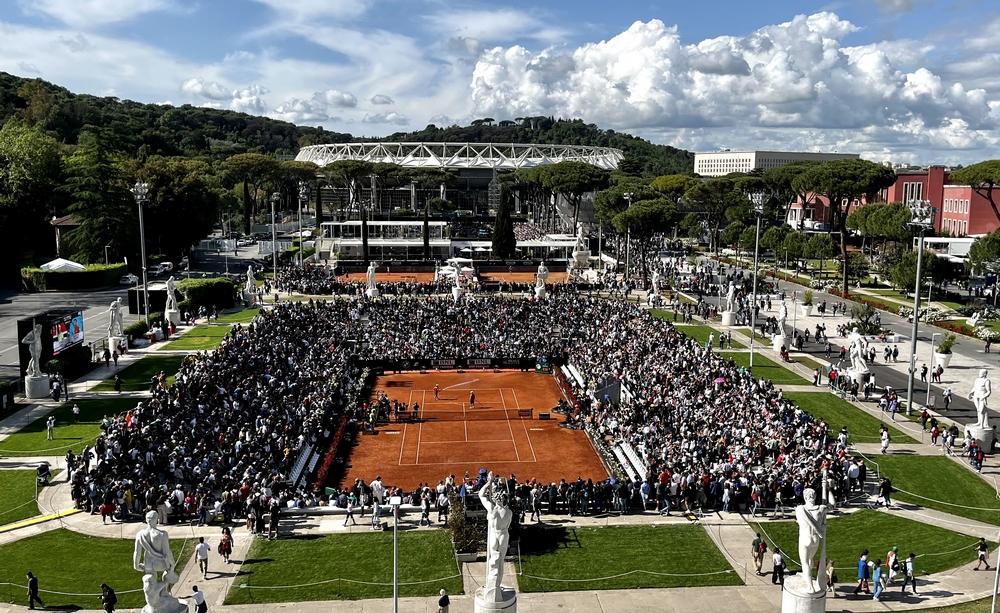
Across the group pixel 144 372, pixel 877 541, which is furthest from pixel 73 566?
pixel 144 372

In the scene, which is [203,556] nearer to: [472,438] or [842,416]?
[472,438]

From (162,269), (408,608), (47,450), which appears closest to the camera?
(408,608)

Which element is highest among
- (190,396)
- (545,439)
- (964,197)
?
(964,197)

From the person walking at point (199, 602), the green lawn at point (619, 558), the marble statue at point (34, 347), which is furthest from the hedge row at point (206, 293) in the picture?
the green lawn at point (619, 558)

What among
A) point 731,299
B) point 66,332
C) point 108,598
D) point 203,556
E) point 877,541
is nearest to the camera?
point 108,598

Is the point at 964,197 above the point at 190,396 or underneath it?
above

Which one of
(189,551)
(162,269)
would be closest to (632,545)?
(189,551)

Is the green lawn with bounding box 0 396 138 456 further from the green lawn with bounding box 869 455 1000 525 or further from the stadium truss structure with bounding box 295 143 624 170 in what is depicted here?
the stadium truss structure with bounding box 295 143 624 170

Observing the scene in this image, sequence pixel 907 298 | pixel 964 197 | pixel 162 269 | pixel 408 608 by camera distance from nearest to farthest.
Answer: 1. pixel 408 608
2. pixel 907 298
3. pixel 162 269
4. pixel 964 197

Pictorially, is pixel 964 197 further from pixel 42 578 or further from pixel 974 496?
pixel 42 578
